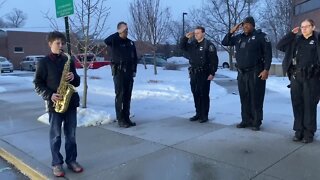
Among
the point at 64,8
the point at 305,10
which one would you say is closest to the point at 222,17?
the point at 305,10

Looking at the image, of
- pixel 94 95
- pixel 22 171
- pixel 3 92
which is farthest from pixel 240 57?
pixel 3 92

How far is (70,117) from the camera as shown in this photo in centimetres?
477

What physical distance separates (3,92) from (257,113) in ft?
35.7

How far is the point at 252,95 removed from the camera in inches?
259

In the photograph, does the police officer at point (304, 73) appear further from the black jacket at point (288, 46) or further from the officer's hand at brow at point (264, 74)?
the officer's hand at brow at point (264, 74)

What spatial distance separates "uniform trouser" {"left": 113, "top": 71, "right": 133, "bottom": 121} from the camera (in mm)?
7145

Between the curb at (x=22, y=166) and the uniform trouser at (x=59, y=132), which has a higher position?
the uniform trouser at (x=59, y=132)

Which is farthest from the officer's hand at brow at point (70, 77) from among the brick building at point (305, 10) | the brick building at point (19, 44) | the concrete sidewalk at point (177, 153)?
the brick building at point (19, 44)

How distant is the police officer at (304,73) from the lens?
18.4ft

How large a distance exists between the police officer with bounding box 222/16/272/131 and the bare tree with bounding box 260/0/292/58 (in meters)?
31.9

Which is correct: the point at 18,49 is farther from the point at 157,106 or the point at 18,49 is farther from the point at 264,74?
the point at 264,74

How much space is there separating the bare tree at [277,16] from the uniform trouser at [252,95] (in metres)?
31.9

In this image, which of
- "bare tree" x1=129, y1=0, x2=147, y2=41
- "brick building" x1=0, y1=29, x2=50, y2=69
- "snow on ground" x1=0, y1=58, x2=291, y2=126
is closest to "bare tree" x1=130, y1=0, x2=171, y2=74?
"bare tree" x1=129, y1=0, x2=147, y2=41

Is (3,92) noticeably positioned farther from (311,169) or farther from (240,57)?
(311,169)
